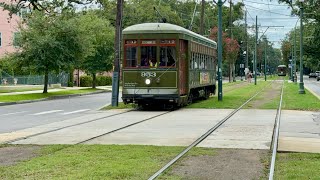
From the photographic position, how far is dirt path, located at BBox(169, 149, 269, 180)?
8.94 meters

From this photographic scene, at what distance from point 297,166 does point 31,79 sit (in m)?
57.1

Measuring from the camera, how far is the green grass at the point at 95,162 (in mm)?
8789

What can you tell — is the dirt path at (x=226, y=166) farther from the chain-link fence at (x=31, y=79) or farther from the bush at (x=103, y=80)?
the bush at (x=103, y=80)

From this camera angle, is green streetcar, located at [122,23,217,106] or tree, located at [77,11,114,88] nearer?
green streetcar, located at [122,23,217,106]

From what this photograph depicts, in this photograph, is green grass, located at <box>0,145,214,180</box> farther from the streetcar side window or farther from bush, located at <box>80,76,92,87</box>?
bush, located at <box>80,76,92,87</box>

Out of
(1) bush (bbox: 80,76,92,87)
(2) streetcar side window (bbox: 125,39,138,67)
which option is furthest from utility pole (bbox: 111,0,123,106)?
(1) bush (bbox: 80,76,92,87)

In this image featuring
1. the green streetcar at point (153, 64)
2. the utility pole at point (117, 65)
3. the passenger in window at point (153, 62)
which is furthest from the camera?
the utility pole at point (117, 65)

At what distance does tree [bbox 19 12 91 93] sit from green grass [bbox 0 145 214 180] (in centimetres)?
3030

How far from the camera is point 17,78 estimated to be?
202 ft

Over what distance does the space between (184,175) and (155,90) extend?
1507 centimetres

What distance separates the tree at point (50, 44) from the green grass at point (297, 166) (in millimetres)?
32594

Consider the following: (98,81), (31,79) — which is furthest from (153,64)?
(98,81)

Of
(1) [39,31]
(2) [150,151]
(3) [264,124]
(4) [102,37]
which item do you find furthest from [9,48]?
(2) [150,151]

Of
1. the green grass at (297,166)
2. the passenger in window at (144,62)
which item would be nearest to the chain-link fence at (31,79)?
the passenger in window at (144,62)
